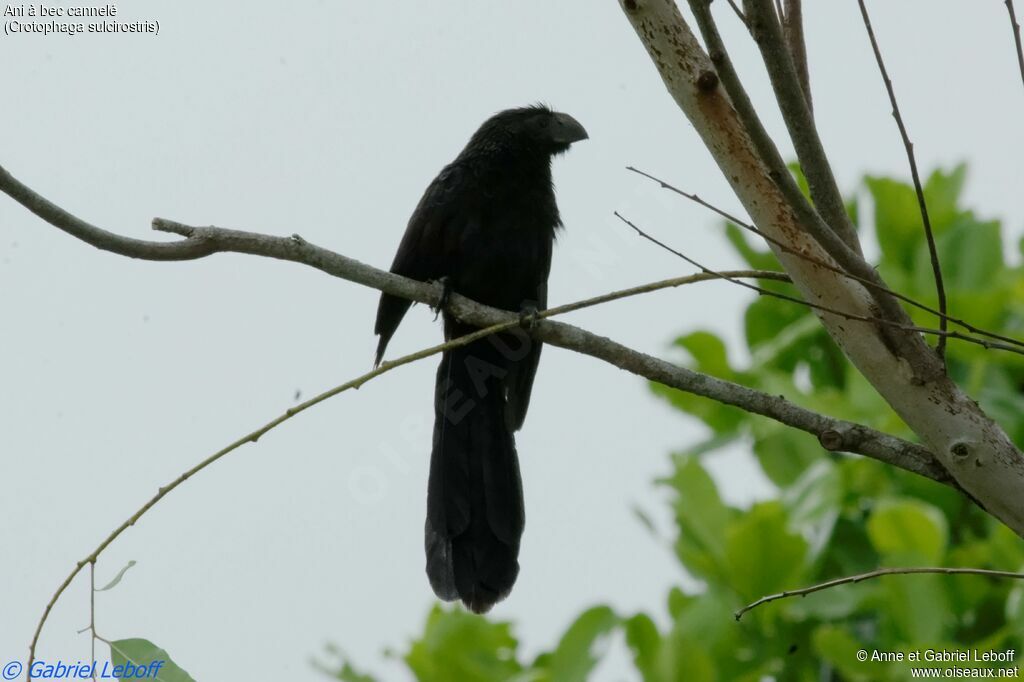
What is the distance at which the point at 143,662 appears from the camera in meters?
2.04

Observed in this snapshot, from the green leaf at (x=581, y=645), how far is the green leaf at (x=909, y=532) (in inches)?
64.2

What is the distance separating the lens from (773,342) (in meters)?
8.47

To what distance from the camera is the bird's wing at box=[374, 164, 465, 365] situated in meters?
4.25

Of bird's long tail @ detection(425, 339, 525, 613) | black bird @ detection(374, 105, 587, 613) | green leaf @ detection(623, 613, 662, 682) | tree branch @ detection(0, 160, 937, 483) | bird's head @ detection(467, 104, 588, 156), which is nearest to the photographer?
tree branch @ detection(0, 160, 937, 483)

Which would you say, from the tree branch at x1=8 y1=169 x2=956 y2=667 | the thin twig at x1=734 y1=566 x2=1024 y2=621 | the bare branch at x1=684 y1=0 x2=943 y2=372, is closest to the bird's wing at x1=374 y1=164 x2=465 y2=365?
the tree branch at x1=8 y1=169 x2=956 y2=667

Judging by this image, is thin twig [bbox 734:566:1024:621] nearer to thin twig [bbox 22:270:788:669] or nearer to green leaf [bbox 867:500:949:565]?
thin twig [bbox 22:270:788:669]

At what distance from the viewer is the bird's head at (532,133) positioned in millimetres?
4574

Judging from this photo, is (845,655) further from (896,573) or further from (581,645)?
(896,573)

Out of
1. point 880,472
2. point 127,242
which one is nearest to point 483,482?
point 127,242

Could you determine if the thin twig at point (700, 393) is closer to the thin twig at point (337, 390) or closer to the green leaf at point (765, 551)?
the thin twig at point (337, 390)

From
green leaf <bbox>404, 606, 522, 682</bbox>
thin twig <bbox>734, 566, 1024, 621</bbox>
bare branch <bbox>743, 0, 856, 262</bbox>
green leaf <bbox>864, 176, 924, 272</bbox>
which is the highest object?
green leaf <bbox>864, 176, 924, 272</bbox>

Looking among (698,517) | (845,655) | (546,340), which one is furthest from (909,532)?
(546,340)

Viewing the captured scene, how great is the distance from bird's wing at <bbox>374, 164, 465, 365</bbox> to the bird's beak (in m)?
0.48

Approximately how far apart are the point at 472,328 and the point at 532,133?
92 centimetres
